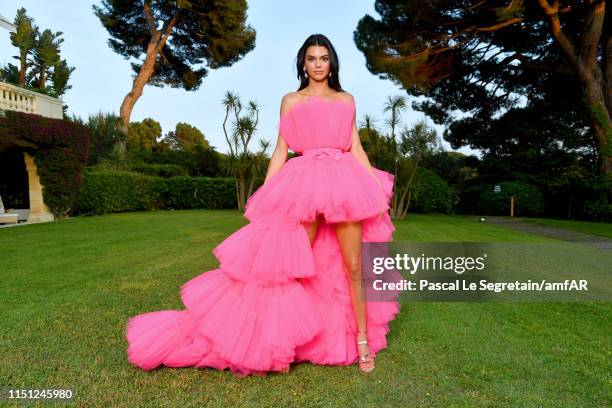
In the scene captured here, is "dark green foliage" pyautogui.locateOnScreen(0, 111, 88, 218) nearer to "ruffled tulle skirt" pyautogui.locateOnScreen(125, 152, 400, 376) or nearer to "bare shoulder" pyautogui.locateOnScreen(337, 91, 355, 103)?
"ruffled tulle skirt" pyautogui.locateOnScreen(125, 152, 400, 376)

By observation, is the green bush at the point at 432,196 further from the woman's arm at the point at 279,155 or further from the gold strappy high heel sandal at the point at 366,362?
the gold strappy high heel sandal at the point at 366,362

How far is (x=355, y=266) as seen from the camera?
109 inches

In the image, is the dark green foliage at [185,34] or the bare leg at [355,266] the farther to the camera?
the dark green foliage at [185,34]

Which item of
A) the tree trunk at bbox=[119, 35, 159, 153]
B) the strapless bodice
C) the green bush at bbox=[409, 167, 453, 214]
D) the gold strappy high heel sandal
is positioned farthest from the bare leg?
the tree trunk at bbox=[119, 35, 159, 153]

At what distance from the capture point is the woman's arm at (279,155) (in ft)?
9.41

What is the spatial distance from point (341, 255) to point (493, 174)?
24556 millimetres

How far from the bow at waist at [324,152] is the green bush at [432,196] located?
1934cm

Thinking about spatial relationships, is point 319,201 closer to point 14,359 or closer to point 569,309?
point 14,359

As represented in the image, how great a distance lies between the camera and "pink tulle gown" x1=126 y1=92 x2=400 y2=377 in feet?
8.06

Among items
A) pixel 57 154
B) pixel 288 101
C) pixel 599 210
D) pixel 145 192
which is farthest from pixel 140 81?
pixel 288 101

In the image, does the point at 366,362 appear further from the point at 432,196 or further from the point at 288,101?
the point at 432,196

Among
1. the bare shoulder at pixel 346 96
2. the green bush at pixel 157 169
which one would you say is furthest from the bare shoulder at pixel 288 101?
the green bush at pixel 157 169

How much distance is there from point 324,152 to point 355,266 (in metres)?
0.76
